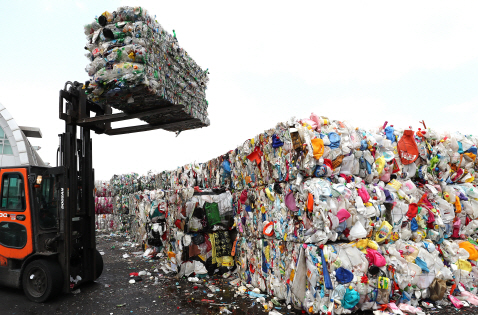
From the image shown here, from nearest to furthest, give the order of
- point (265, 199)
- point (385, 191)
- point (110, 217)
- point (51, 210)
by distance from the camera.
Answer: point (385, 191), point (265, 199), point (51, 210), point (110, 217)

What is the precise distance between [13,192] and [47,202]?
0.55 metres

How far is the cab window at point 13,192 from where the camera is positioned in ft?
17.0

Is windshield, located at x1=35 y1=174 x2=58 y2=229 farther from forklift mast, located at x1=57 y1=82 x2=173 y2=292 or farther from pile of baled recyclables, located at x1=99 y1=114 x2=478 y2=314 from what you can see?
pile of baled recyclables, located at x1=99 y1=114 x2=478 y2=314

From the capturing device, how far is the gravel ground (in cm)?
444

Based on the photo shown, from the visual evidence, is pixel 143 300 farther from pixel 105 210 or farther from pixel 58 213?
pixel 105 210

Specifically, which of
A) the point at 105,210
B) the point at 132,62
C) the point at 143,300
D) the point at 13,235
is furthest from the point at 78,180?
the point at 105,210

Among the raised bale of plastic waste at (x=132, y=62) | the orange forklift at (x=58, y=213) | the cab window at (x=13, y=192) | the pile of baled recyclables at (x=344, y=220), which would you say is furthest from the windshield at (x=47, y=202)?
the pile of baled recyclables at (x=344, y=220)

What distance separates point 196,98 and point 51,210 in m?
3.07

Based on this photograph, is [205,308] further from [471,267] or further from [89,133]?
[471,267]

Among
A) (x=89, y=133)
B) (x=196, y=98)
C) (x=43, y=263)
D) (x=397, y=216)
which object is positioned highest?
(x=196, y=98)

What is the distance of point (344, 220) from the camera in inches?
156

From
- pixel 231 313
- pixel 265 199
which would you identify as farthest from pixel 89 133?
pixel 231 313

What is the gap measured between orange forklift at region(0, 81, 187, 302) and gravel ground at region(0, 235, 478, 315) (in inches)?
8.2

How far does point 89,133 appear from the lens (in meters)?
5.92
